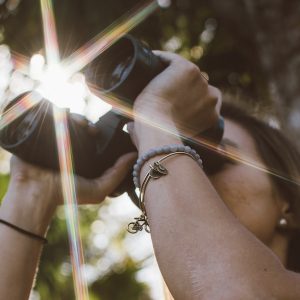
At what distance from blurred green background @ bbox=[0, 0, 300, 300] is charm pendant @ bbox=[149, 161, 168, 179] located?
2.86 ft

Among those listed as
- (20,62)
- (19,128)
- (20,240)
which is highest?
(20,62)

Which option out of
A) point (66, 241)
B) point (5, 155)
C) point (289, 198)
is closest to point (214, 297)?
point (289, 198)

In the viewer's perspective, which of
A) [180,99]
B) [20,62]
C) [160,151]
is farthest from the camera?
[20,62]

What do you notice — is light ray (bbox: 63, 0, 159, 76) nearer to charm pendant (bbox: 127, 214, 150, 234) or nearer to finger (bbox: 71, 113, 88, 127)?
finger (bbox: 71, 113, 88, 127)

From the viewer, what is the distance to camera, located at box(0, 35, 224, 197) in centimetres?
106

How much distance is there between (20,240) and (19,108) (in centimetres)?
33

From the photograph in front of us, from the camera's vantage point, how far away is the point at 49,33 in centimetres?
211

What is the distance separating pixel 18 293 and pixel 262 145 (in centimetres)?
77

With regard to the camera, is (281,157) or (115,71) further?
(281,157)

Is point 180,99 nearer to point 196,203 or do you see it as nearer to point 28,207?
point 196,203

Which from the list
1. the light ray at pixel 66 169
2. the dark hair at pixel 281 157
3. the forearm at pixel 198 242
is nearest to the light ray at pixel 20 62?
the light ray at pixel 66 169

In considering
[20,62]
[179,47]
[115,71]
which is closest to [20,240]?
[115,71]

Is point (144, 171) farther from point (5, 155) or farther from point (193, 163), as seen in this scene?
point (5, 155)

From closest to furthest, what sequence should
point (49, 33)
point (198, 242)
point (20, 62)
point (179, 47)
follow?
point (198, 242), point (49, 33), point (20, 62), point (179, 47)
